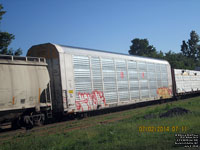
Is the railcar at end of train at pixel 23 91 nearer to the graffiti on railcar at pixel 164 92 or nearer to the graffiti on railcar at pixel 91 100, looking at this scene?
the graffiti on railcar at pixel 91 100

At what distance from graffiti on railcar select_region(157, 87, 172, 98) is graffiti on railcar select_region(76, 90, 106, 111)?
861cm

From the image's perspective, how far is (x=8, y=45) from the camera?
21.3m

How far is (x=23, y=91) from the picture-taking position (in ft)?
32.1

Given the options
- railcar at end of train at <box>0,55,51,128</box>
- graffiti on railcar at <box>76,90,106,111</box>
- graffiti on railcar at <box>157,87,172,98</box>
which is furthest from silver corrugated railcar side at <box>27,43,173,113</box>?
graffiti on railcar at <box>157,87,172,98</box>

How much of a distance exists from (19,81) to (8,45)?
1323 centimetres

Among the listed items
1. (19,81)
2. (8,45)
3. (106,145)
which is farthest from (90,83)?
(8,45)

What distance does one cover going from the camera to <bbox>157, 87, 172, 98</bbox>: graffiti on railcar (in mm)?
20820

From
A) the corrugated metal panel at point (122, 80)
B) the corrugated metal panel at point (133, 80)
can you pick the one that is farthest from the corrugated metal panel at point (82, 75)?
the corrugated metal panel at point (133, 80)

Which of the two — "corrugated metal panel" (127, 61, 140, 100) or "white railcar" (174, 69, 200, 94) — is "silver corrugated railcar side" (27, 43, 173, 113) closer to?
"corrugated metal panel" (127, 61, 140, 100)

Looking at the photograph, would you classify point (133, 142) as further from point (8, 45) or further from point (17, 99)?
point (8, 45)

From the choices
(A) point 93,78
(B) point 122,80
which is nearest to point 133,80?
(B) point 122,80

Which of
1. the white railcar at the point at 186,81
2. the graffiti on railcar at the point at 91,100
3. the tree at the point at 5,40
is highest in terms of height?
the tree at the point at 5,40

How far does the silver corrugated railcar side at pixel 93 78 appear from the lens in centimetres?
1188

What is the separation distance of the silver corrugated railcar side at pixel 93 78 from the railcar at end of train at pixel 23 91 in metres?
0.83
